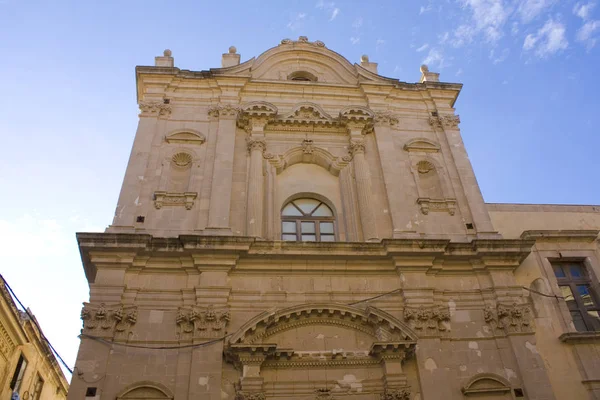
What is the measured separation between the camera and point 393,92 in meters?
17.8

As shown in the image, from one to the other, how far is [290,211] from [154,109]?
17.8 feet

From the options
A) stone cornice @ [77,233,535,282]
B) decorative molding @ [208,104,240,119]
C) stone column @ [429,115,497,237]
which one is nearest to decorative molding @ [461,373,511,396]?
stone cornice @ [77,233,535,282]

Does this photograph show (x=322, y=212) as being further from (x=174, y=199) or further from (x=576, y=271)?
(x=576, y=271)

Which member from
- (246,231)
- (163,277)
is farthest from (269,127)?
(163,277)

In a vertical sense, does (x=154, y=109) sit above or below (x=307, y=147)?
above

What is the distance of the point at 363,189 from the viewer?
47.5ft

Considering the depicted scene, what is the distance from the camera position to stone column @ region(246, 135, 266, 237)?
13352mm

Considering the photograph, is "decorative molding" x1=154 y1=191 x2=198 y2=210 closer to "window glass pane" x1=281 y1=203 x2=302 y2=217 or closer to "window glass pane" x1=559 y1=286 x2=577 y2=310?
"window glass pane" x1=281 y1=203 x2=302 y2=217

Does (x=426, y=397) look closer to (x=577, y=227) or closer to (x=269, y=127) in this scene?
(x=577, y=227)

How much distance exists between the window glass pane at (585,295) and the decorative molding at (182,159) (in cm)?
1105

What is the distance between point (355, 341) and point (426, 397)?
185cm

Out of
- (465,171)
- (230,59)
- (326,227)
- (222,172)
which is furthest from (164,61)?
(465,171)

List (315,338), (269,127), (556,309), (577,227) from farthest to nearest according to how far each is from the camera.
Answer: (269,127), (577,227), (556,309), (315,338)

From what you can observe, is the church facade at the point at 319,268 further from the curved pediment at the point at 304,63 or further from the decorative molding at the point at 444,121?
the curved pediment at the point at 304,63
